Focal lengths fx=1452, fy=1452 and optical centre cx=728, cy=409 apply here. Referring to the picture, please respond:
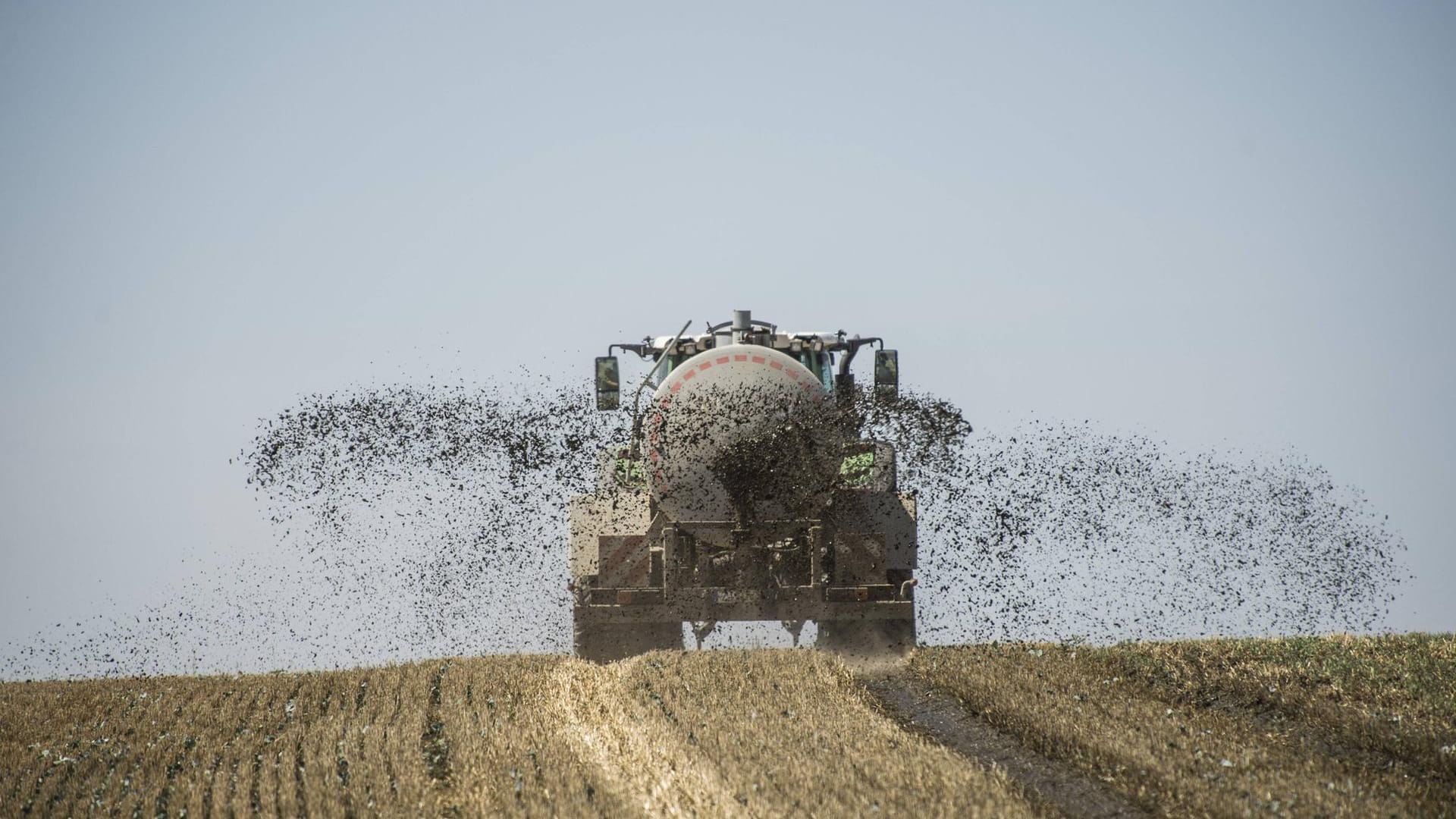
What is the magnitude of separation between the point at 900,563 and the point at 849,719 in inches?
174

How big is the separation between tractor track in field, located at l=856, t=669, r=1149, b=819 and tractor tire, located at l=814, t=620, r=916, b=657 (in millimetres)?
1010

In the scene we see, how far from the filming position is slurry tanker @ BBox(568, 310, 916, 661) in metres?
14.0

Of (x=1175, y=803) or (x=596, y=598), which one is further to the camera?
(x=596, y=598)

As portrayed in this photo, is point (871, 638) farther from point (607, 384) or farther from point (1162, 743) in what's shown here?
point (1162, 743)

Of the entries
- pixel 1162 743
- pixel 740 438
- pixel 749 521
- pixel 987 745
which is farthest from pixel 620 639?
pixel 1162 743

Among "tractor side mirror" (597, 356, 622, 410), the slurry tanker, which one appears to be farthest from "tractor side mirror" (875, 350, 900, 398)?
"tractor side mirror" (597, 356, 622, 410)

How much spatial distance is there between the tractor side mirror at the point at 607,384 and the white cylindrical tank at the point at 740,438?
47.6 inches

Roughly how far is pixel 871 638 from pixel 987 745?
14.8 ft

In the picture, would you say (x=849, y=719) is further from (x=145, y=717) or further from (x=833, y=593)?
(x=145, y=717)

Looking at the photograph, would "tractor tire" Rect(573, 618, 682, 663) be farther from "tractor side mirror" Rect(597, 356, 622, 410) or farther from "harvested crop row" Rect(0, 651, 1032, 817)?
"tractor side mirror" Rect(597, 356, 622, 410)

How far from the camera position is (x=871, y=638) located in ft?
48.1

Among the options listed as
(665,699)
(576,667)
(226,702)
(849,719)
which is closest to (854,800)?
(849,719)

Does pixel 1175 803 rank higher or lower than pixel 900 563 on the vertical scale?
lower

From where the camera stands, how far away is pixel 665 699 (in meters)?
11.4
